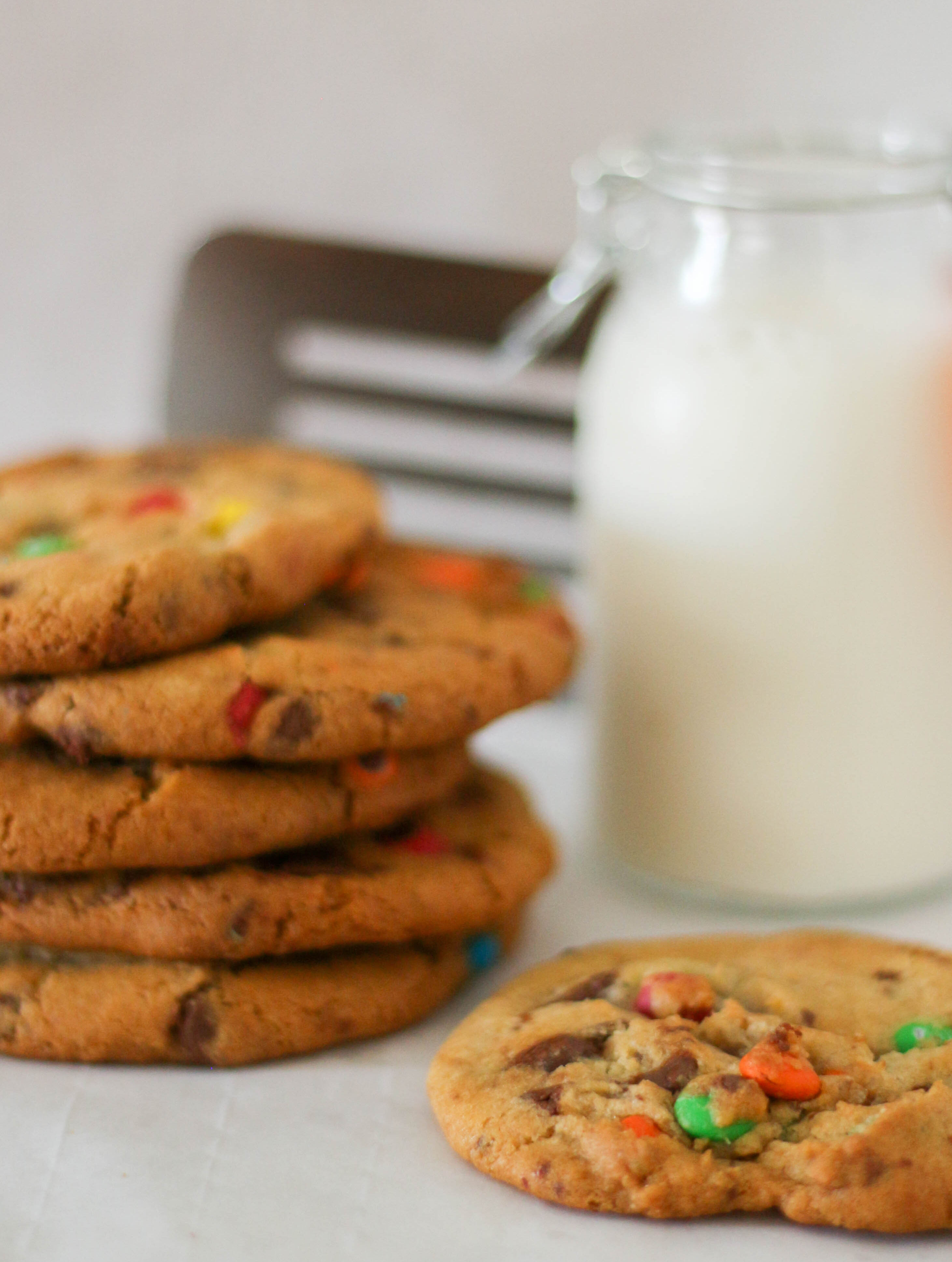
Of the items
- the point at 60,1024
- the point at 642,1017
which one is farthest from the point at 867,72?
the point at 60,1024

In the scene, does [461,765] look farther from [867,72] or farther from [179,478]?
[867,72]

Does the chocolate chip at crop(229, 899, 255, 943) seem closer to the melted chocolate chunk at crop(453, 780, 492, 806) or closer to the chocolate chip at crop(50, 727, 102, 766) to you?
the chocolate chip at crop(50, 727, 102, 766)

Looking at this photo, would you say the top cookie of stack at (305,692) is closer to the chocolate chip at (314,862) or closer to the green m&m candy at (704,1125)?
the chocolate chip at (314,862)

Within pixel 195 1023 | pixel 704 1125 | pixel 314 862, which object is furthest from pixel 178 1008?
pixel 704 1125

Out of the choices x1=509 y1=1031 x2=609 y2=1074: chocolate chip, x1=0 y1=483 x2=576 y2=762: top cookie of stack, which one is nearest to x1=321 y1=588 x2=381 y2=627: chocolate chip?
x1=0 y1=483 x2=576 y2=762: top cookie of stack

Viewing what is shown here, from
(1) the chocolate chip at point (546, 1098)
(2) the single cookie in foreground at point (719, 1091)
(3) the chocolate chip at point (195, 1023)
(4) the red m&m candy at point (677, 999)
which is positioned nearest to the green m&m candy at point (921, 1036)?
(2) the single cookie in foreground at point (719, 1091)
